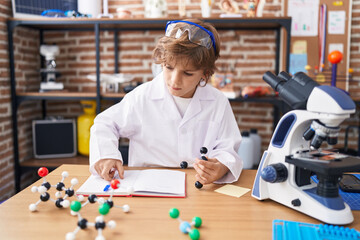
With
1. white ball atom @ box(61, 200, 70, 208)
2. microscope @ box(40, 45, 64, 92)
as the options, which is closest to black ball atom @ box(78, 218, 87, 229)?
white ball atom @ box(61, 200, 70, 208)

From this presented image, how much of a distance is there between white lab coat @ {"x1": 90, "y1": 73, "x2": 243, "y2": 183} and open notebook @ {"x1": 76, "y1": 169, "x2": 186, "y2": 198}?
267mm

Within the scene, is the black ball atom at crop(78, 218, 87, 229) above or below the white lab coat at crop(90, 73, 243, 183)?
below

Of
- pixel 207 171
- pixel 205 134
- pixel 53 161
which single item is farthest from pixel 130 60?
pixel 207 171

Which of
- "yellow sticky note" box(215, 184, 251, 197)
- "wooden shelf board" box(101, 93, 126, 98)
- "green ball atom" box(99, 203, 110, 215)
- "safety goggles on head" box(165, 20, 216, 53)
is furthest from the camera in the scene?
"wooden shelf board" box(101, 93, 126, 98)

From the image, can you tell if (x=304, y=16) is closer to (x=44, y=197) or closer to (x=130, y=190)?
(x=130, y=190)

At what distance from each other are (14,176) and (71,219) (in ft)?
6.94

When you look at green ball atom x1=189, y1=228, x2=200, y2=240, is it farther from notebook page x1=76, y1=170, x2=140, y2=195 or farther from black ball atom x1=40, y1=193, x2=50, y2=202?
black ball atom x1=40, y1=193, x2=50, y2=202

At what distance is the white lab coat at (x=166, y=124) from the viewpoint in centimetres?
146

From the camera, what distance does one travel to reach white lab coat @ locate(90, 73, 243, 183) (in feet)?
4.78

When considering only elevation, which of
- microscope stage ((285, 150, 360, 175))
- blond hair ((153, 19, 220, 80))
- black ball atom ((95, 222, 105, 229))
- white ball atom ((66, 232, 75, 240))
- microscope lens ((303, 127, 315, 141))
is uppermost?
blond hair ((153, 19, 220, 80))

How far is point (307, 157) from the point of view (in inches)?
34.4

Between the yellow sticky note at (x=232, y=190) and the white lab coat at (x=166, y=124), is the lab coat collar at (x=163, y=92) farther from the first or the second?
the yellow sticky note at (x=232, y=190)

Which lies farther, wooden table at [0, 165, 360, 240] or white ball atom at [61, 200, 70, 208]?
white ball atom at [61, 200, 70, 208]

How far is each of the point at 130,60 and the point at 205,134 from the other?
1627 mm
